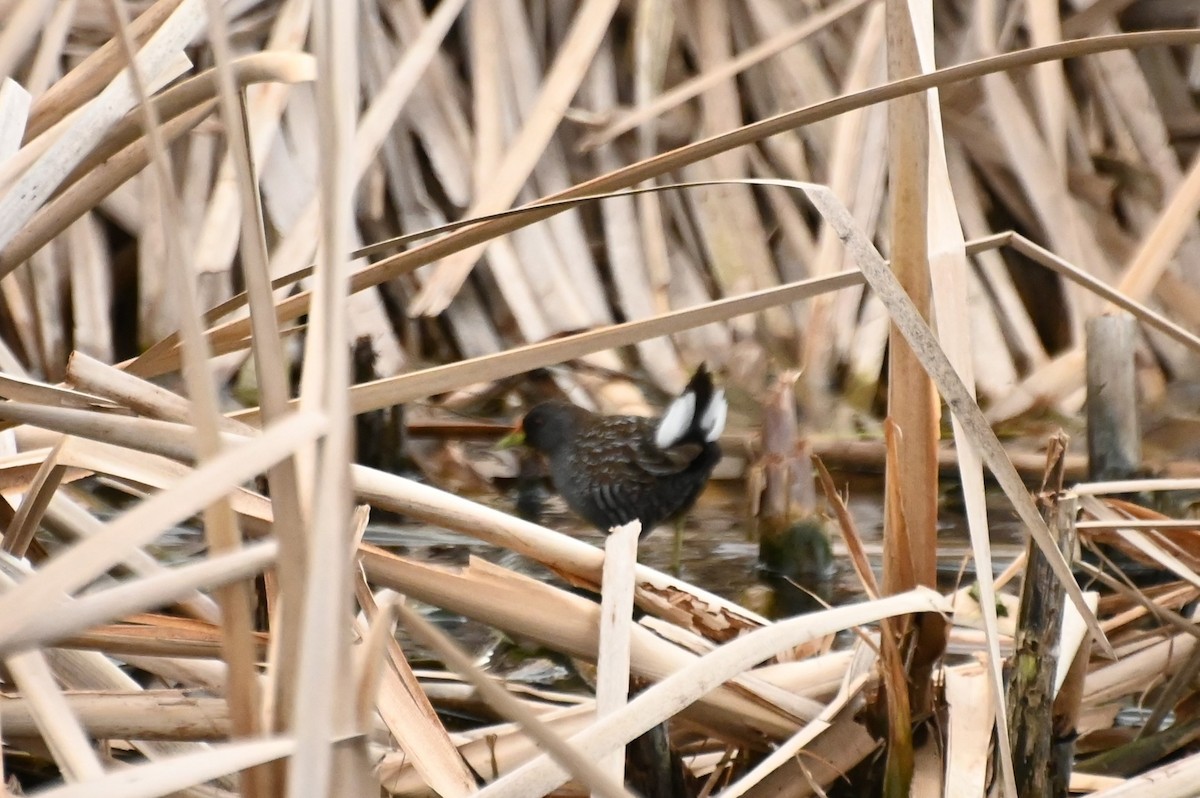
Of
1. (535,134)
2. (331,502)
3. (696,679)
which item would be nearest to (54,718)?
(331,502)

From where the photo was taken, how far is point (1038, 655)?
1298mm

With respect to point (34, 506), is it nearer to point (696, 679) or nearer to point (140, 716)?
point (140, 716)

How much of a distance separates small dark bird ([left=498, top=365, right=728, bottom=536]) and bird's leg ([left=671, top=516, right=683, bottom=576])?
0.10ft

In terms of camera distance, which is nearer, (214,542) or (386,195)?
(214,542)

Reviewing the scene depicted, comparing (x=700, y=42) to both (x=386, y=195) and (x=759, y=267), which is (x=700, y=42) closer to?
(x=759, y=267)

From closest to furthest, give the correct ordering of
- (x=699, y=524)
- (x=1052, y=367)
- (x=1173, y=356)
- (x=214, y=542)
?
(x=214, y=542)
(x=699, y=524)
(x=1052, y=367)
(x=1173, y=356)

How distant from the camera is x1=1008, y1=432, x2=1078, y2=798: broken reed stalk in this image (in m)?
1.29

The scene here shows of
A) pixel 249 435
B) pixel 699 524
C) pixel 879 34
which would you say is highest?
pixel 879 34

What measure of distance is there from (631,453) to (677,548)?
1.13ft

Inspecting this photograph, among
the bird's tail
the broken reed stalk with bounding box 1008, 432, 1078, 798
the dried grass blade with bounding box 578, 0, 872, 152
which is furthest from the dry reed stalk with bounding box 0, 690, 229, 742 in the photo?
the dried grass blade with bounding box 578, 0, 872, 152

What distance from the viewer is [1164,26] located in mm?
4023

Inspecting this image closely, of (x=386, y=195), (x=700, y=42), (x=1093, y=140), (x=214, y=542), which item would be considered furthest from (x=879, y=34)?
(x=214, y=542)

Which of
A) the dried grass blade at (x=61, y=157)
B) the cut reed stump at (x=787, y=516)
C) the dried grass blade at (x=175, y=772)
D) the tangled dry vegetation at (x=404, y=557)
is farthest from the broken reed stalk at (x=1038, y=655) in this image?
the cut reed stump at (x=787, y=516)

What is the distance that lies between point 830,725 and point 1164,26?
10.9 feet
